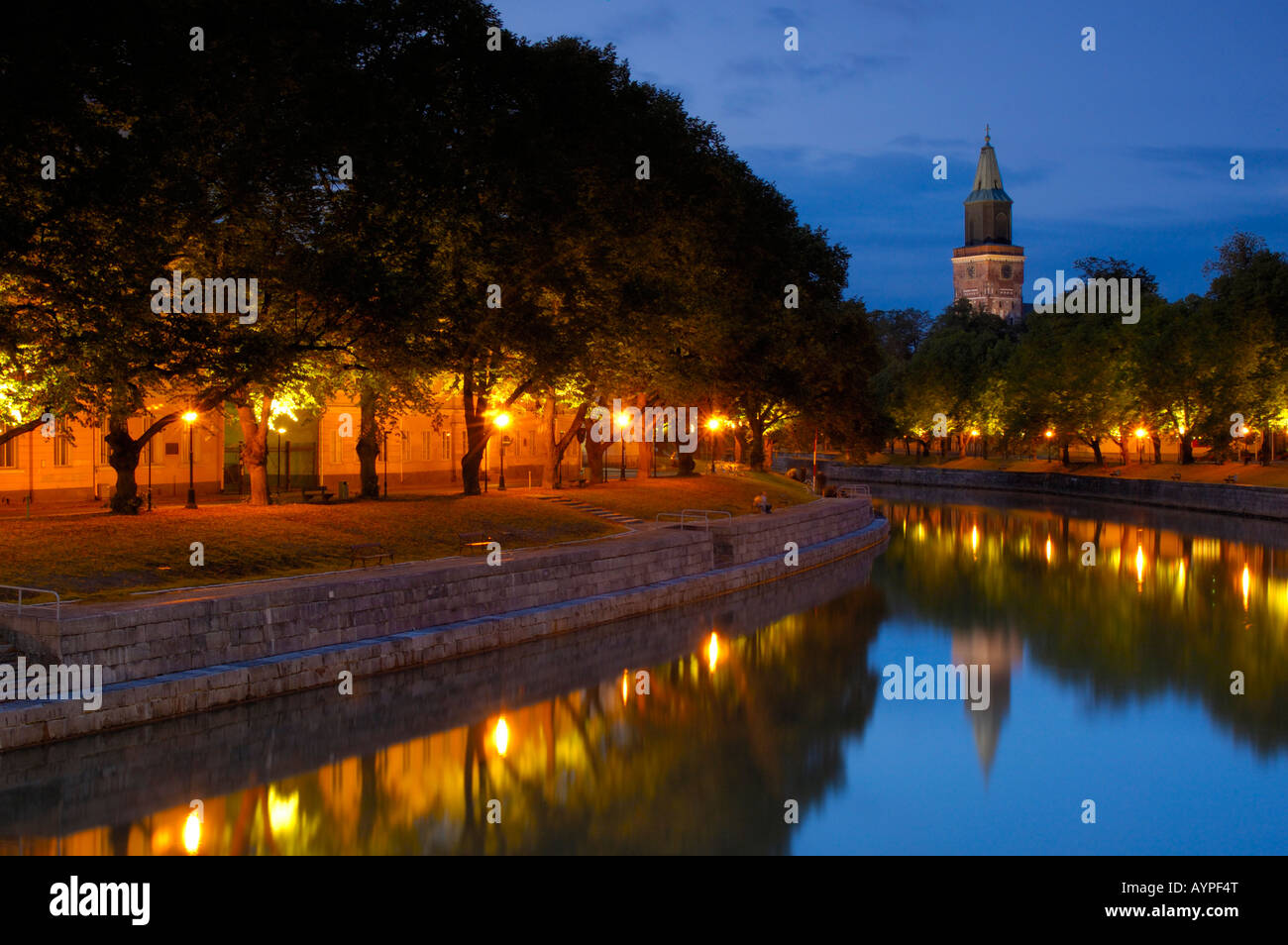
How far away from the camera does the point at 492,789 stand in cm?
1489

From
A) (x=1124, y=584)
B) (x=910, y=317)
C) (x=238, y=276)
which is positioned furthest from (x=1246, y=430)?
(x=910, y=317)

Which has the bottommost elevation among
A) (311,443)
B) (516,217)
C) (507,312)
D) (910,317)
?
(311,443)

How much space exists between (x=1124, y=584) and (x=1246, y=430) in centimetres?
3528

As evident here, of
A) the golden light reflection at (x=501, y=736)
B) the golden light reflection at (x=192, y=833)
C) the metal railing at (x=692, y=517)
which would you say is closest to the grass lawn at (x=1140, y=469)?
the metal railing at (x=692, y=517)

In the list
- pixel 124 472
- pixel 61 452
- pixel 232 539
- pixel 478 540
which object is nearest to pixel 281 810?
pixel 232 539

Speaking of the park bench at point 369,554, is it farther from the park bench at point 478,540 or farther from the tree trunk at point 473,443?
the tree trunk at point 473,443

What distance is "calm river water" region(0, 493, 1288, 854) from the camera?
1338cm

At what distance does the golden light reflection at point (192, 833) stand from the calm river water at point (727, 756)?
0.04 m

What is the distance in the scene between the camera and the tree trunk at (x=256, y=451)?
3077cm

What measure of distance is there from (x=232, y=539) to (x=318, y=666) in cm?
615

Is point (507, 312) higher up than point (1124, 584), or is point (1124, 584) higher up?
point (507, 312)

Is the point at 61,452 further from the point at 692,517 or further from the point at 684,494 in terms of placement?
the point at 684,494

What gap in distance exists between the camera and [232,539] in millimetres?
23766

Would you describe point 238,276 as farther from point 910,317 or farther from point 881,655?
point 910,317
